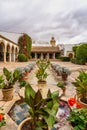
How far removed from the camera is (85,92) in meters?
4.61

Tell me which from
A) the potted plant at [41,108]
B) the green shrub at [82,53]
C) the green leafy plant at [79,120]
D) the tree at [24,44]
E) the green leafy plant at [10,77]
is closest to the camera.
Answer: the potted plant at [41,108]

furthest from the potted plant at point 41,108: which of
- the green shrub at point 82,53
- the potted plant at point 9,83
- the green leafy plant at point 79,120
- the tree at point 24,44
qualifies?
the tree at point 24,44

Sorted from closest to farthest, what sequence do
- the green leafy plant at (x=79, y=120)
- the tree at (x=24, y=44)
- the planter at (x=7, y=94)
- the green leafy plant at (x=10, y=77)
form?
the green leafy plant at (x=79, y=120) → the planter at (x=7, y=94) → the green leafy plant at (x=10, y=77) → the tree at (x=24, y=44)

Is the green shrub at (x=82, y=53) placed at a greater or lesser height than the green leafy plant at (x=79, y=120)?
greater

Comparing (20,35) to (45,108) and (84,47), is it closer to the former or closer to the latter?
(84,47)

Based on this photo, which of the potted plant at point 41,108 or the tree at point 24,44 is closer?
the potted plant at point 41,108

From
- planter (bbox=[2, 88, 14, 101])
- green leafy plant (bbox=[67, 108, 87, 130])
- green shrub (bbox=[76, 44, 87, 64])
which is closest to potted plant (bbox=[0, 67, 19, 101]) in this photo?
planter (bbox=[2, 88, 14, 101])

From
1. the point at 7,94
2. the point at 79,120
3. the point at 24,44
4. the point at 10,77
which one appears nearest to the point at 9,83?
the point at 10,77

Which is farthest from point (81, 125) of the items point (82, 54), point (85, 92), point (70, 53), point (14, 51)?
point (70, 53)

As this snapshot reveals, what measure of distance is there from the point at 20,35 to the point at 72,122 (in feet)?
141

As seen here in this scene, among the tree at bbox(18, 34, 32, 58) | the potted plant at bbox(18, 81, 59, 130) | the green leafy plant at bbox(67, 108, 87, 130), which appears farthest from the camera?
the tree at bbox(18, 34, 32, 58)

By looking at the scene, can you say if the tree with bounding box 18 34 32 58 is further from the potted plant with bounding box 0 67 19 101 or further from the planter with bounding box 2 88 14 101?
the planter with bounding box 2 88 14 101

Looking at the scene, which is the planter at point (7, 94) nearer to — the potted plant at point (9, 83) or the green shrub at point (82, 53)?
the potted plant at point (9, 83)

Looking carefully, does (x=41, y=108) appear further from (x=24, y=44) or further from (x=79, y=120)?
(x=24, y=44)
